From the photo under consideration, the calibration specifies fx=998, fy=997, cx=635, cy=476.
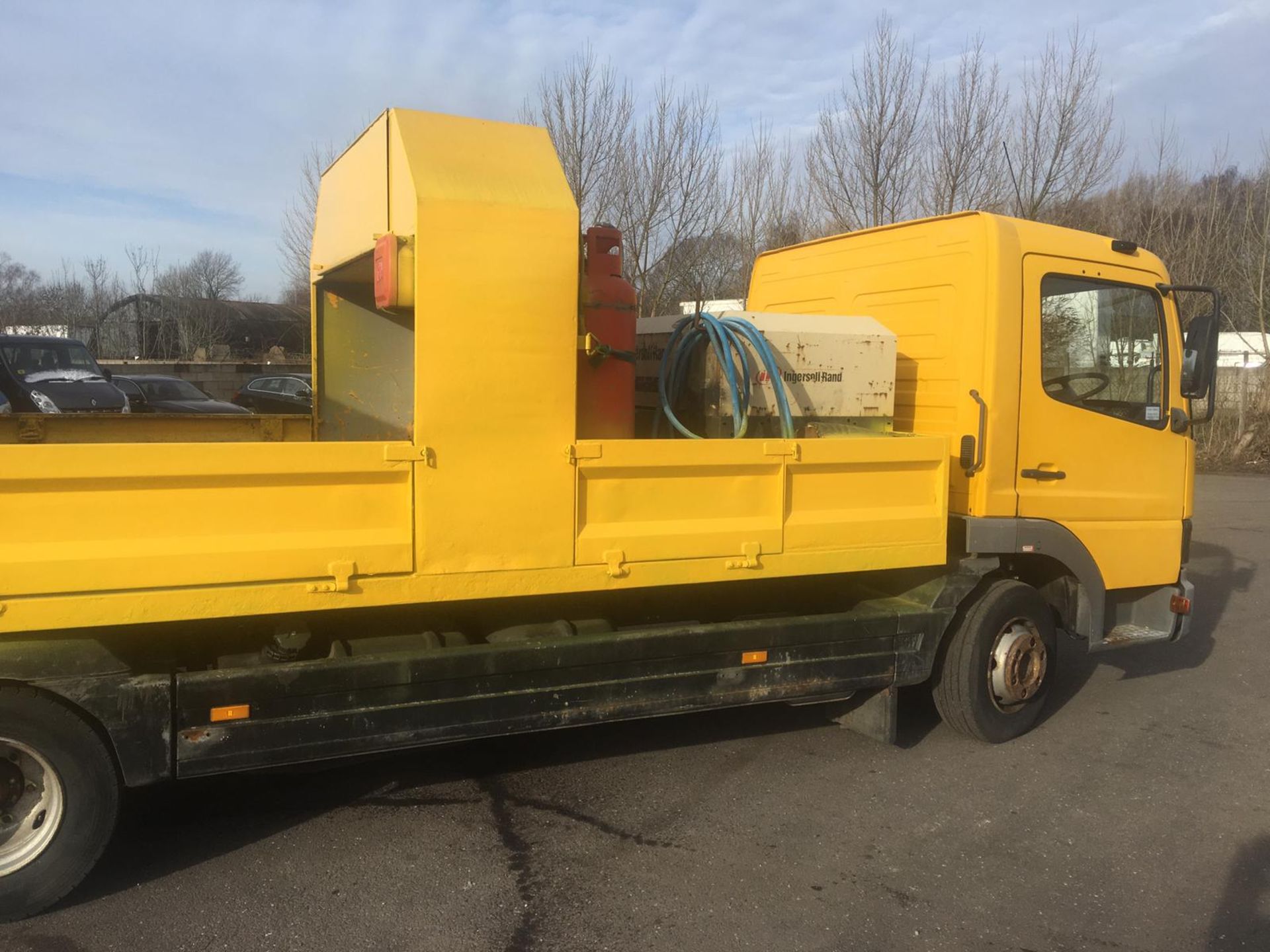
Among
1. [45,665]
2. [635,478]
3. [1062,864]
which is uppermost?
[635,478]

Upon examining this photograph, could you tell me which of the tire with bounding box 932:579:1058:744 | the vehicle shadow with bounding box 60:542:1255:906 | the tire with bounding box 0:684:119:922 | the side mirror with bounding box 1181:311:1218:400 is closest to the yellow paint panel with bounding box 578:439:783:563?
the tire with bounding box 932:579:1058:744

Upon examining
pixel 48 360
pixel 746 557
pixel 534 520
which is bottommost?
pixel 746 557

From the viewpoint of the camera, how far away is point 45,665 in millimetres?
3080

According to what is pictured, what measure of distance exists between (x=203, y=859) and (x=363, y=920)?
791 millimetres

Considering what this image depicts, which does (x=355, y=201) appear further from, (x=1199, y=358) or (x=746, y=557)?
(x=1199, y=358)

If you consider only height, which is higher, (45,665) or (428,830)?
(45,665)

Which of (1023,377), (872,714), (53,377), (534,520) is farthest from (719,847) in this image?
(53,377)

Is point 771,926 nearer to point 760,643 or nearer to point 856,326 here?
point 760,643

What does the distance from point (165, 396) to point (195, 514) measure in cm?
1855

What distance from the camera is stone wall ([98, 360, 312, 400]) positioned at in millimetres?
24844

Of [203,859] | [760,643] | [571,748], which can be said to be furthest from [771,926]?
[203,859]

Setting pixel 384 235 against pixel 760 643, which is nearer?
pixel 384 235

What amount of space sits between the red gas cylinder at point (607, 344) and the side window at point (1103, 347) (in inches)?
82.3

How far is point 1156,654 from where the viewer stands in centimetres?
714
